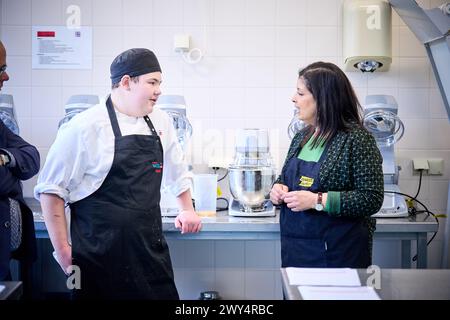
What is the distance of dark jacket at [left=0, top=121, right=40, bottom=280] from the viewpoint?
1.89 meters

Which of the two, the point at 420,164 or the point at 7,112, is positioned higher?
the point at 7,112

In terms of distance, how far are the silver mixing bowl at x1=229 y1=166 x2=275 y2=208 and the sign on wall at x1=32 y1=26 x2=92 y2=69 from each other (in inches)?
Result: 49.8

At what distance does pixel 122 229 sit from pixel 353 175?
84 cm

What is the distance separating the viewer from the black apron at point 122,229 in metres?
1.76

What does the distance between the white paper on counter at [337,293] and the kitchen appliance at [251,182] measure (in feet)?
4.25

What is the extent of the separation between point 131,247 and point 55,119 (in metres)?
1.58

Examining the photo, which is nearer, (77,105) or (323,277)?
(323,277)

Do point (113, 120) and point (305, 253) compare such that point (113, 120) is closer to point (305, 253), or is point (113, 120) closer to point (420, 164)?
point (305, 253)

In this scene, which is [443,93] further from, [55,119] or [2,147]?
[55,119]

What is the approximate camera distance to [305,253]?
1.88 metres

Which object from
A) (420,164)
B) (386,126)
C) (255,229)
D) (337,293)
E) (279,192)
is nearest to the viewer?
(337,293)

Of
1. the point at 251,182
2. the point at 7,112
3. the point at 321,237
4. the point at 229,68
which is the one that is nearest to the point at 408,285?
the point at 321,237

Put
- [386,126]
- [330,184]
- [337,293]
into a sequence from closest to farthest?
[337,293]
[330,184]
[386,126]
